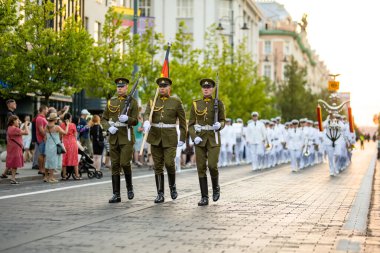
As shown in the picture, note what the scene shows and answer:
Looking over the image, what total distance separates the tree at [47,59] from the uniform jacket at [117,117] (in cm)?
1439

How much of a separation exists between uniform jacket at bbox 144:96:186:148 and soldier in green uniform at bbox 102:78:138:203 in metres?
0.33

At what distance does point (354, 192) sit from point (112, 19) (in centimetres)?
2043

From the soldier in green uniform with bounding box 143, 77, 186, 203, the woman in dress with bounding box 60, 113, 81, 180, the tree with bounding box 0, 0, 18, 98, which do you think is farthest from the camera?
the tree with bounding box 0, 0, 18, 98

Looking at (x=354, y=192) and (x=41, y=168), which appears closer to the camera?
(x=354, y=192)

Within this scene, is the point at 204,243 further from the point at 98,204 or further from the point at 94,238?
the point at 98,204

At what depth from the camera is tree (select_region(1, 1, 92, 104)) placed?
28.2 m

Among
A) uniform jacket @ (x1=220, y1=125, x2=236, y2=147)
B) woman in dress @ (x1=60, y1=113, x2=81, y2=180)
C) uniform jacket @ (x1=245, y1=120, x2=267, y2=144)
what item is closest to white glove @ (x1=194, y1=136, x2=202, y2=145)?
woman in dress @ (x1=60, y1=113, x2=81, y2=180)

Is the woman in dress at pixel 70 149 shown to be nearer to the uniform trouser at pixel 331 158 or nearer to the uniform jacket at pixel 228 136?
the uniform trouser at pixel 331 158

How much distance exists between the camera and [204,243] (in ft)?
29.6

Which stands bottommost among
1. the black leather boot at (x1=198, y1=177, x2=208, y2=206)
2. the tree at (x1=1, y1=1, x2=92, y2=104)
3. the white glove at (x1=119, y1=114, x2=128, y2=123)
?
the black leather boot at (x1=198, y1=177, x2=208, y2=206)

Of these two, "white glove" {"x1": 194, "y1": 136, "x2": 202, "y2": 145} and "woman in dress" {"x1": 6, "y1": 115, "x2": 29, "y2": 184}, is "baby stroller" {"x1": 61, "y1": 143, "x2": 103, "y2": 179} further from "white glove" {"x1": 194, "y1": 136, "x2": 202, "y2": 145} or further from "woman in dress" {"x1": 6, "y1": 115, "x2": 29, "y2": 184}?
"white glove" {"x1": 194, "y1": 136, "x2": 202, "y2": 145}

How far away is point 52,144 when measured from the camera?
66.3ft

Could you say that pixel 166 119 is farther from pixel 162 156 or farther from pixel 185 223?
pixel 185 223

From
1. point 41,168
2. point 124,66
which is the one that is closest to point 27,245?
point 41,168
